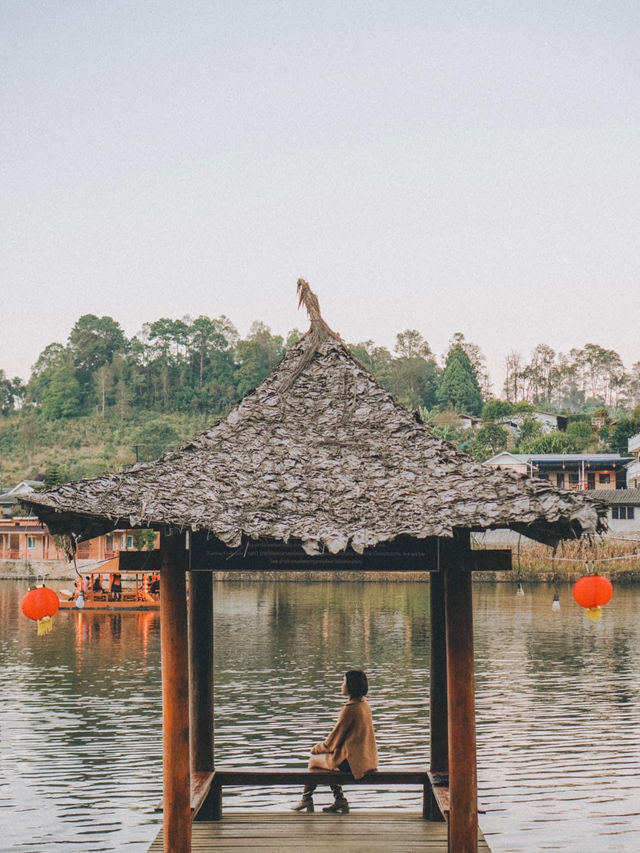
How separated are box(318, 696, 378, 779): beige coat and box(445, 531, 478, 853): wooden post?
195cm

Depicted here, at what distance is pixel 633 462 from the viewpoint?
7256 centimetres

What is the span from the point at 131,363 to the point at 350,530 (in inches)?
5294

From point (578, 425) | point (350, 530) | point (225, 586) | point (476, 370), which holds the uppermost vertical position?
point (476, 370)

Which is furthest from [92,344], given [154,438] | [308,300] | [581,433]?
[308,300]

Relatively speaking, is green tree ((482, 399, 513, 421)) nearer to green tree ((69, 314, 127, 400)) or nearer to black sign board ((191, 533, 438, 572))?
green tree ((69, 314, 127, 400))

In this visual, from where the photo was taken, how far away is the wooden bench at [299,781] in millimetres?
10711

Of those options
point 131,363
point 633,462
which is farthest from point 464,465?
point 131,363

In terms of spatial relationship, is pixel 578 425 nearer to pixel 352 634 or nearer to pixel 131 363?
pixel 352 634

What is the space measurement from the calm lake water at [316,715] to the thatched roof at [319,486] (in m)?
7.39

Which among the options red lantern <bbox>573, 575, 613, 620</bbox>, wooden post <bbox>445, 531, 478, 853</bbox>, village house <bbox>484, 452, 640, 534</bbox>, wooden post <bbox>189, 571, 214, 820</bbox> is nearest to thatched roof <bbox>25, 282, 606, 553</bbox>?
wooden post <bbox>445, 531, 478, 853</bbox>

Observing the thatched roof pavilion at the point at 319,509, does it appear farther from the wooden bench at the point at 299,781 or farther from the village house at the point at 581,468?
the village house at the point at 581,468

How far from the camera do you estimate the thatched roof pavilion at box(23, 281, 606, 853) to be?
8.36 m

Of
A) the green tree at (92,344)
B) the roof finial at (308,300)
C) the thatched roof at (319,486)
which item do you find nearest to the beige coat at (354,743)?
the thatched roof at (319,486)

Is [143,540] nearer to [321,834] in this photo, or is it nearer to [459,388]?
[321,834]
